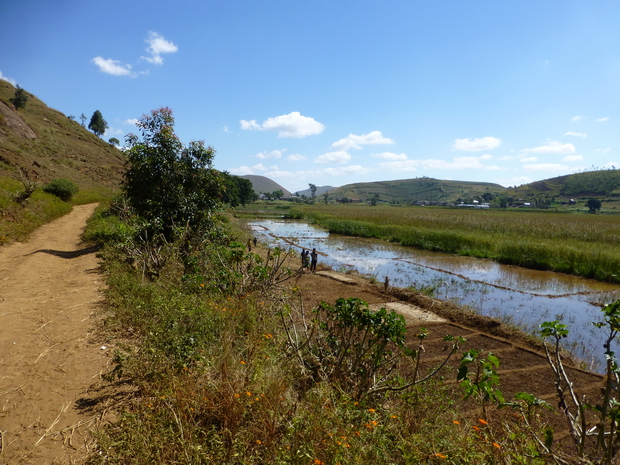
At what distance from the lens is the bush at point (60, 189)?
2132 centimetres

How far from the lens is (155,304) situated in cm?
529

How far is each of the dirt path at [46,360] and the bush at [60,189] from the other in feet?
53.0

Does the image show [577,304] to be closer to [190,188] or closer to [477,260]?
[477,260]

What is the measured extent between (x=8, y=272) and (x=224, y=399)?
7587mm

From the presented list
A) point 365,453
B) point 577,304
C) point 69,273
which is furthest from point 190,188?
point 577,304

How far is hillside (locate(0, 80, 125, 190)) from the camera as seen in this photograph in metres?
23.6

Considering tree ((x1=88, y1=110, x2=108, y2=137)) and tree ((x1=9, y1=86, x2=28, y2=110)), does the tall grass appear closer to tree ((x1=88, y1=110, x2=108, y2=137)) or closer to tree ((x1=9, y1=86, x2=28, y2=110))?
tree ((x1=9, y1=86, x2=28, y2=110))

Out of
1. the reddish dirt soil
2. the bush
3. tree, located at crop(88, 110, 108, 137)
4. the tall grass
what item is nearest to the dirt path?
the reddish dirt soil

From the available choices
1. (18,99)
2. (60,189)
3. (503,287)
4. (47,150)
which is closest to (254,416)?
(503,287)

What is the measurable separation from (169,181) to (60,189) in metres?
16.0

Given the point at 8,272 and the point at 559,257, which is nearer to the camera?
the point at 8,272

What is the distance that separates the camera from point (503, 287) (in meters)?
12.7

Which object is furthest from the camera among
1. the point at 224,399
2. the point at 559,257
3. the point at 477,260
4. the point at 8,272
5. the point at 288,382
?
the point at 477,260

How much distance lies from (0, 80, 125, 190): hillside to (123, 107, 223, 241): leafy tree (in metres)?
12.5
